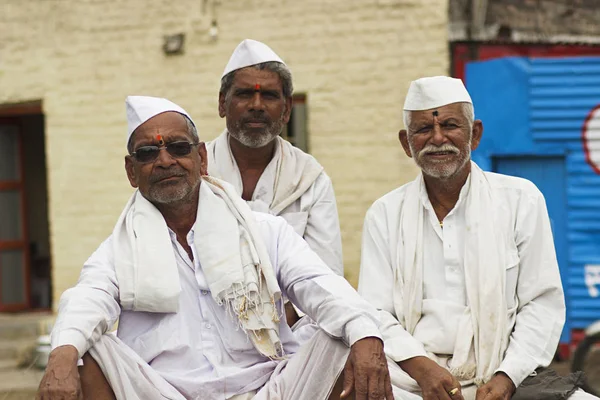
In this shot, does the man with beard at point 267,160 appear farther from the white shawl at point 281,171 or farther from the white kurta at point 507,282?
the white kurta at point 507,282

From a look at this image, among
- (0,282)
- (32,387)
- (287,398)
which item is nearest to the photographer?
(287,398)

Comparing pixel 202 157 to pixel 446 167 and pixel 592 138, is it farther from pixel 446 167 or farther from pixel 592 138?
pixel 592 138

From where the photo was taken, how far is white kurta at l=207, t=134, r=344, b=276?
4.78 metres

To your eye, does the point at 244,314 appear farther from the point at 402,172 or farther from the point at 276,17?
the point at 276,17

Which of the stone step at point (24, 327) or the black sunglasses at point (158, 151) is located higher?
the black sunglasses at point (158, 151)

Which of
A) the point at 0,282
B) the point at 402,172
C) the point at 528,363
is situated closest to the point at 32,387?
the point at 0,282

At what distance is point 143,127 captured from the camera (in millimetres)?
3840

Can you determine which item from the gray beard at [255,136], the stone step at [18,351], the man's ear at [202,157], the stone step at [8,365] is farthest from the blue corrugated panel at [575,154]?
the man's ear at [202,157]

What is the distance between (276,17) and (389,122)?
1.54 meters

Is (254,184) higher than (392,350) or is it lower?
higher

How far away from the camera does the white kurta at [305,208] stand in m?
4.78

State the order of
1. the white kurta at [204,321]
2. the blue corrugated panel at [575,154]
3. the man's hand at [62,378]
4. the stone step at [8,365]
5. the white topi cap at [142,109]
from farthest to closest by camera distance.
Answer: the stone step at [8,365] < the blue corrugated panel at [575,154] < the white topi cap at [142,109] < the white kurta at [204,321] < the man's hand at [62,378]

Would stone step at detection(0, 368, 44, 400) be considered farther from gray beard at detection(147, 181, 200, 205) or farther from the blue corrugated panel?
the blue corrugated panel

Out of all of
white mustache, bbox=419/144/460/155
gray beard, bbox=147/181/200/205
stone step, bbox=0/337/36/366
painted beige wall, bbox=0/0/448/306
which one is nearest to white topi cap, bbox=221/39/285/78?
white mustache, bbox=419/144/460/155
